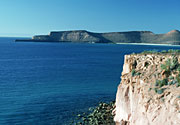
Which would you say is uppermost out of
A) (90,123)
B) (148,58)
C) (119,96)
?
(148,58)

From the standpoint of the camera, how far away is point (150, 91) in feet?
64.4

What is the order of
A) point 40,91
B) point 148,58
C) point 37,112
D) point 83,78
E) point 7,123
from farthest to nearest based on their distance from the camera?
point 83,78, point 40,91, point 37,112, point 7,123, point 148,58

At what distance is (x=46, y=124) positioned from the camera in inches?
999

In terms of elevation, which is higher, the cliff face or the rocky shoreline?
the cliff face

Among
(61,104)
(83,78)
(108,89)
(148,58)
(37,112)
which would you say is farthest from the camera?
(83,78)

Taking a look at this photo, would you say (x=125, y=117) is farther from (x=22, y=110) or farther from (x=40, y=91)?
(x=40, y=91)

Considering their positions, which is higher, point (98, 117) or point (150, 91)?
point (150, 91)

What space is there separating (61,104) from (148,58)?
15.4 meters

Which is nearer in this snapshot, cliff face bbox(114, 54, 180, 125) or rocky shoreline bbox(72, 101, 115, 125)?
cliff face bbox(114, 54, 180, 125)

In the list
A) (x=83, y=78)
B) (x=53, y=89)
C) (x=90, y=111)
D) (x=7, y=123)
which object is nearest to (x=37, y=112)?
(x=7, y=123)

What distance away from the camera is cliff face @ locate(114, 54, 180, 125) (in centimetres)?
1734

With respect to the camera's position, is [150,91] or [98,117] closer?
[150,91]

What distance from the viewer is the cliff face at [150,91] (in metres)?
17.3

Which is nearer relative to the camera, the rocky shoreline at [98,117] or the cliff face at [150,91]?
the cliff face at [150,91]
